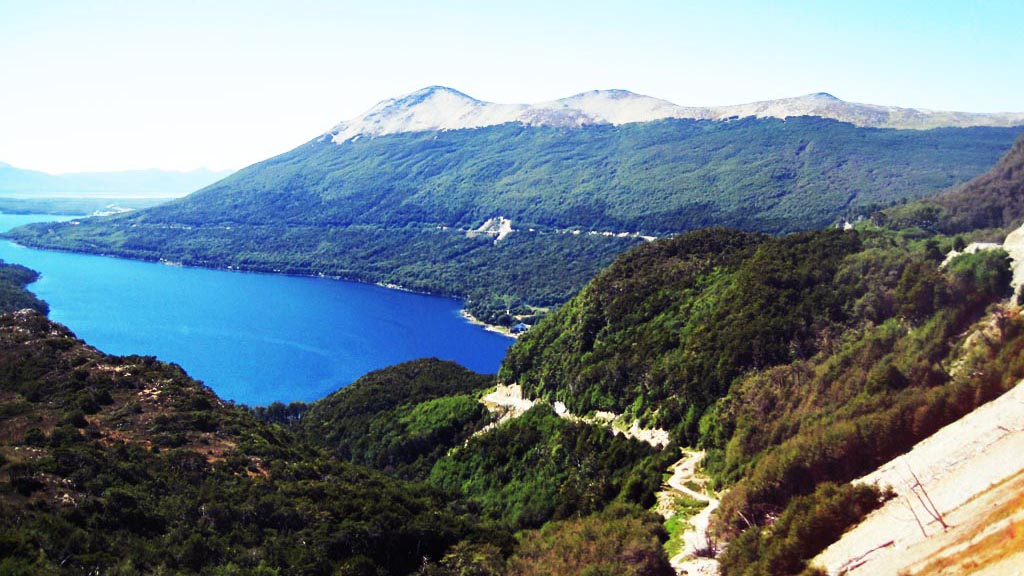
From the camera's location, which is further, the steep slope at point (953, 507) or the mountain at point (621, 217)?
the mountain at point (621, 217)

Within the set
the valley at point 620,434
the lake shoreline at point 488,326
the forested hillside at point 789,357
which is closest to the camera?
the valley at point 620,434

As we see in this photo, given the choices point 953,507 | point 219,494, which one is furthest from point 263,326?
point 953,507

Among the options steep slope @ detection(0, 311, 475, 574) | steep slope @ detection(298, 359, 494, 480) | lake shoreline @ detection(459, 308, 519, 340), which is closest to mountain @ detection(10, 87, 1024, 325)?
lake shoreline @ detection(459, 308, 519, 340)

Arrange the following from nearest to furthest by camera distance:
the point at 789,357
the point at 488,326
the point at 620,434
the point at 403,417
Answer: the point at 789,357, the point at 620,434, the point at 403,417, the point at 488,326

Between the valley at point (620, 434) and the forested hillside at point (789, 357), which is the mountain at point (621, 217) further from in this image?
the forested hillside at point (789, 357)

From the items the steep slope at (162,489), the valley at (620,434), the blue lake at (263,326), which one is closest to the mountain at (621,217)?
the blue lake at (263,326)

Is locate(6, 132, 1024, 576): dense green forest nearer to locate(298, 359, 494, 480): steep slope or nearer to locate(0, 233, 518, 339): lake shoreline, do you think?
A: locate(298, 359, 494, 480): steep slope

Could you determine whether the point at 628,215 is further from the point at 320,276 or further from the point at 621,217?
the point at 320,276
